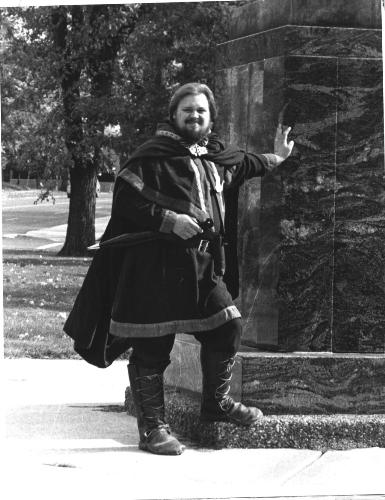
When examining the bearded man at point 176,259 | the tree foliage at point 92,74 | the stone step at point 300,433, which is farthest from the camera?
the tree foliage at point 92,74

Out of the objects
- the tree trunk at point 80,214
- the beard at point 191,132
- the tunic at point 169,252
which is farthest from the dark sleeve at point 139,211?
the tree trunk at point 80,214

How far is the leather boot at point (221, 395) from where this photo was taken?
5.62 m

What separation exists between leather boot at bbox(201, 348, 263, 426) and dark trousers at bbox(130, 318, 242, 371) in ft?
0.15

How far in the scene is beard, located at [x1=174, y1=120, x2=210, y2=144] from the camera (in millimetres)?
5609

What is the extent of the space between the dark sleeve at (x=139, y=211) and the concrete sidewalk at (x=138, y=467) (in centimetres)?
105

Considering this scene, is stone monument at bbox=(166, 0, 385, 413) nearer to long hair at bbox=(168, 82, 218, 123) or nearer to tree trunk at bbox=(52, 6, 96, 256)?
long hair at bbox=(168, 82, 218, 123)

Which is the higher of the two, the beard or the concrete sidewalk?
the beard

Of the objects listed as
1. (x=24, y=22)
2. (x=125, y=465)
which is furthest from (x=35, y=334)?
(x=24, y=22)

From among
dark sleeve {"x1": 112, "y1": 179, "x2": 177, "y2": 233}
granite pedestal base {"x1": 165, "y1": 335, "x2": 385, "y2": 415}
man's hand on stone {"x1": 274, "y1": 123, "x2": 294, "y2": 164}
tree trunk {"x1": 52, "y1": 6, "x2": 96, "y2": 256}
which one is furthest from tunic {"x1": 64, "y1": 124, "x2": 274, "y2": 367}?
tree trunk {"x1": 52, "y1": 6, "x2": 96, "y2": 256}

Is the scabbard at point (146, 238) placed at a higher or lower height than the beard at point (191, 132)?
lower

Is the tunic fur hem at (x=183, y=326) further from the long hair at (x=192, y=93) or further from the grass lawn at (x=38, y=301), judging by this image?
the grass lawn at (x=38, y=301)

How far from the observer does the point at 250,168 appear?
573 centimetres

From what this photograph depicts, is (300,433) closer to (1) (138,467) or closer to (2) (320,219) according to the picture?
(1) (138,467)

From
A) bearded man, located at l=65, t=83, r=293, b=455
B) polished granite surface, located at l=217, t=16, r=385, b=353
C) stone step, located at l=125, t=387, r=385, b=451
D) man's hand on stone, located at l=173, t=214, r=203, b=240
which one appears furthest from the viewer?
polished granite surface, located at l=217, t=16, r=385, b=353
